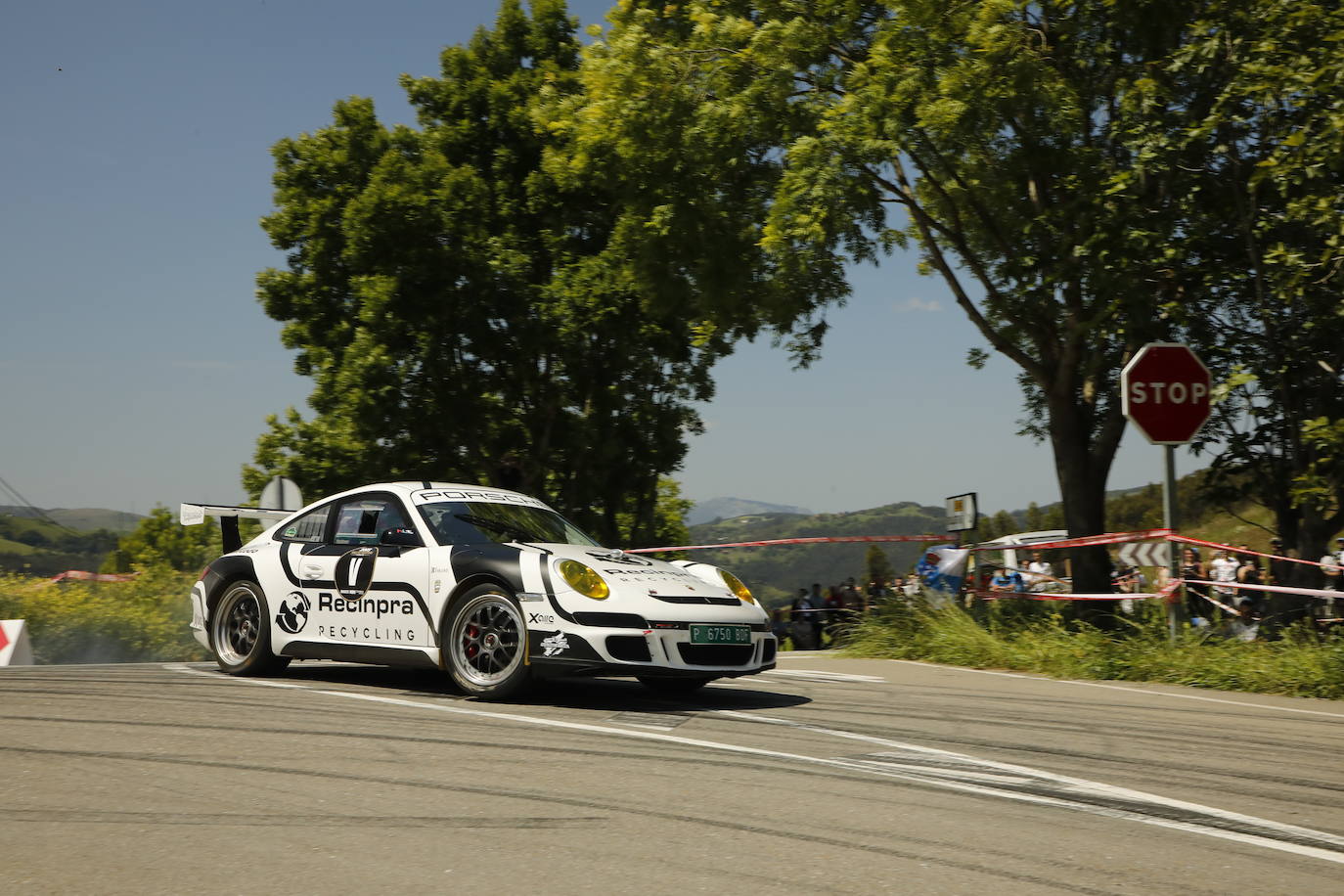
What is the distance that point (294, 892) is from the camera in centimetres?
385

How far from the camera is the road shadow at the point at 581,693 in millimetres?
8117

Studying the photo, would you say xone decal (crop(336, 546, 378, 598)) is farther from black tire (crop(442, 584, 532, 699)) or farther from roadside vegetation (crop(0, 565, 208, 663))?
roadside vegetation (crop(0, 565, 208, 663))

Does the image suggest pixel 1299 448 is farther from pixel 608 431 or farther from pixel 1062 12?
pixel 608 431

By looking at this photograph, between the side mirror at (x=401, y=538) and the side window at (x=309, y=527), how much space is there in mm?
689

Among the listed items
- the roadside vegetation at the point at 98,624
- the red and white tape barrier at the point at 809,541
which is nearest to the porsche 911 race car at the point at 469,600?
the red and white tape barrier at the point at 809,541

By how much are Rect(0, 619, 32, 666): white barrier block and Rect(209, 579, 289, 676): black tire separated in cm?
495

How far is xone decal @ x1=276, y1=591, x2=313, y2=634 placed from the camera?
29.8 ft

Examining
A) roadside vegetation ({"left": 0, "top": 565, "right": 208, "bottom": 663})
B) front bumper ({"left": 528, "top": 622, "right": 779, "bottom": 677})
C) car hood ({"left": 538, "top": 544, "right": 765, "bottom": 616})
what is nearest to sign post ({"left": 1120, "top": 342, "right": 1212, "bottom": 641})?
car hood ({"left": 538, "top": 544, "right": 765, "bottom": 616})

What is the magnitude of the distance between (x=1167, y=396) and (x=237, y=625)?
8.26 m

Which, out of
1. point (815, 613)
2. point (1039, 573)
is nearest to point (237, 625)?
point (1039, 573)

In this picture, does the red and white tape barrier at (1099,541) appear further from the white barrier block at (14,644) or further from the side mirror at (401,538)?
the white barrier block at (14,644)

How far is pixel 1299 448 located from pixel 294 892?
499 inches

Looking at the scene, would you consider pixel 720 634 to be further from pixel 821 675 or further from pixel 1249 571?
pixel 1249 571

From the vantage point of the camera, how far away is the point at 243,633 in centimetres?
955
